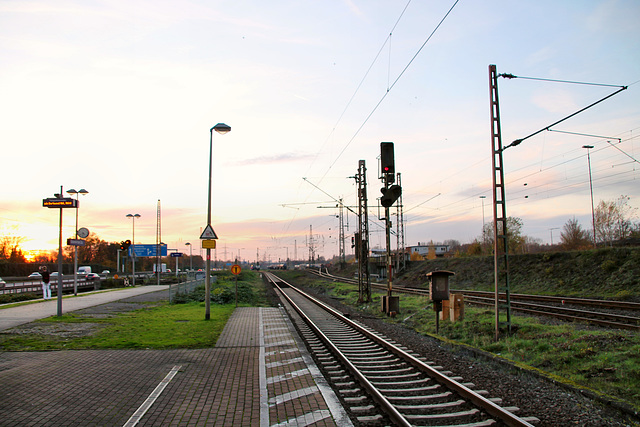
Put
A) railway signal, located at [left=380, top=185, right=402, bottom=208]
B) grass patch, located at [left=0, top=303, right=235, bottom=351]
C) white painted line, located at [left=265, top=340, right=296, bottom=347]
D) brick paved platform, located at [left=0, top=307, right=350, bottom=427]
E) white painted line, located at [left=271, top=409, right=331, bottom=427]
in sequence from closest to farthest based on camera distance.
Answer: white painted line, located at [left=271, top=409, right=331, bottom=427] < brick paved platform, located at [left=0, top=307, right=350, bottom=427] < grass patch, located at [left=0, top=303, right=235, bottom=351] < white painted line, located at [left=265, top=340, right=296, bottom=347] < railway signal, located at [left=380, top=185, right=402, bottom=208]

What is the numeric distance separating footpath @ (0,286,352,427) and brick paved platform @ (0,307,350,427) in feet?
0.05

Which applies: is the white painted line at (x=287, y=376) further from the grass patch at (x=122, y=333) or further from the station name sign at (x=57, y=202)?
the station name sign at (x=57, y=202)

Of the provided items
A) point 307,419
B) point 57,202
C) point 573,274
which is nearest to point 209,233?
point 57,202

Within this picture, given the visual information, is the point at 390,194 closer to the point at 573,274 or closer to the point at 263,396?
the point at 263,396

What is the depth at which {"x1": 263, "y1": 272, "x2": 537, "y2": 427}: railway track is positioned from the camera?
6.20 meters

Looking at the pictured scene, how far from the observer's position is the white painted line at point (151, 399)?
19.7 ft

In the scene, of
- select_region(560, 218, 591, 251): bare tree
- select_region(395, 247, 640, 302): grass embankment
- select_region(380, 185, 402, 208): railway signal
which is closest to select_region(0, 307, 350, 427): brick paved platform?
select_region(380, 185, 402, 208): railway signal

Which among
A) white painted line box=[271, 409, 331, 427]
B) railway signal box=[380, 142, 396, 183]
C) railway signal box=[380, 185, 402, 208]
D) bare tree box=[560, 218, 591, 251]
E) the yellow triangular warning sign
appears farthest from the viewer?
bare tree box=[560, 218, 591, 251]

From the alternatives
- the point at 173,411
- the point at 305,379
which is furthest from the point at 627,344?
the point at 173,411

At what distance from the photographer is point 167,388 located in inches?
300

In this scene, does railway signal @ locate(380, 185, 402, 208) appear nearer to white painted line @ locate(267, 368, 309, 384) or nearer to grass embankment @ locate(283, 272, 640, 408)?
grass embankment @ locate(283, 272, 640, 408)

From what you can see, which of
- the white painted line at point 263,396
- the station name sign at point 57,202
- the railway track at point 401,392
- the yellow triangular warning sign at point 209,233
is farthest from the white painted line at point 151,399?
the station name sign at point 57,202

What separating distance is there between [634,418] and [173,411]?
665 cm

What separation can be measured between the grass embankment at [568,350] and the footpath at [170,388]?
4.84 metres
